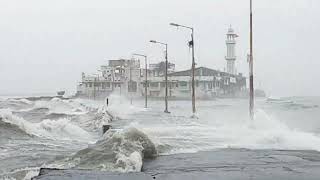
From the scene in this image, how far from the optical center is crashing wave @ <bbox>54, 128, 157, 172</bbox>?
41.8 ft

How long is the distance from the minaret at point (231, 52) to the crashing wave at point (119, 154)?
143 meters

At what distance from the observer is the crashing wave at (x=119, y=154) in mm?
12734

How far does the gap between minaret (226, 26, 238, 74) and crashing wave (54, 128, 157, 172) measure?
143 meters

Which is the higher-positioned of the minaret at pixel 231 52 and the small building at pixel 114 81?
the minaret at pixel 231 52

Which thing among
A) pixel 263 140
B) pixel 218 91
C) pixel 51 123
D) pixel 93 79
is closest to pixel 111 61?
pixel 93 79

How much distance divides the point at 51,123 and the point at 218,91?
13218cm

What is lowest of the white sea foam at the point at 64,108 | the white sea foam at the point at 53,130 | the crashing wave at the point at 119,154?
the white sea foam at the point at 64,108

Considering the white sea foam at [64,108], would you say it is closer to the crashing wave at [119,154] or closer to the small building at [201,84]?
the crashing wave at [119,154]

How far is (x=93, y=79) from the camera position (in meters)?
146

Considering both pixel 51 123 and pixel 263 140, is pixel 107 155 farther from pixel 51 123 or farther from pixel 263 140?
pixel 51 123

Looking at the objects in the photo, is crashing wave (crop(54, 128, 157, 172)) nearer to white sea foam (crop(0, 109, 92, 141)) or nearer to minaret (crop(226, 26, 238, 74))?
white sea foam (crop(0, 109, 92, 141))

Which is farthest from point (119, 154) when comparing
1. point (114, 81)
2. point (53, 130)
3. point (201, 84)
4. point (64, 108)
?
point (201, 84)

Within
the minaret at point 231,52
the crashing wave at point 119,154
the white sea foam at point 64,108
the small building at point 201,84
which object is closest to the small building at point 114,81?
the small building at point 201,84

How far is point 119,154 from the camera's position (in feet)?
45.2
